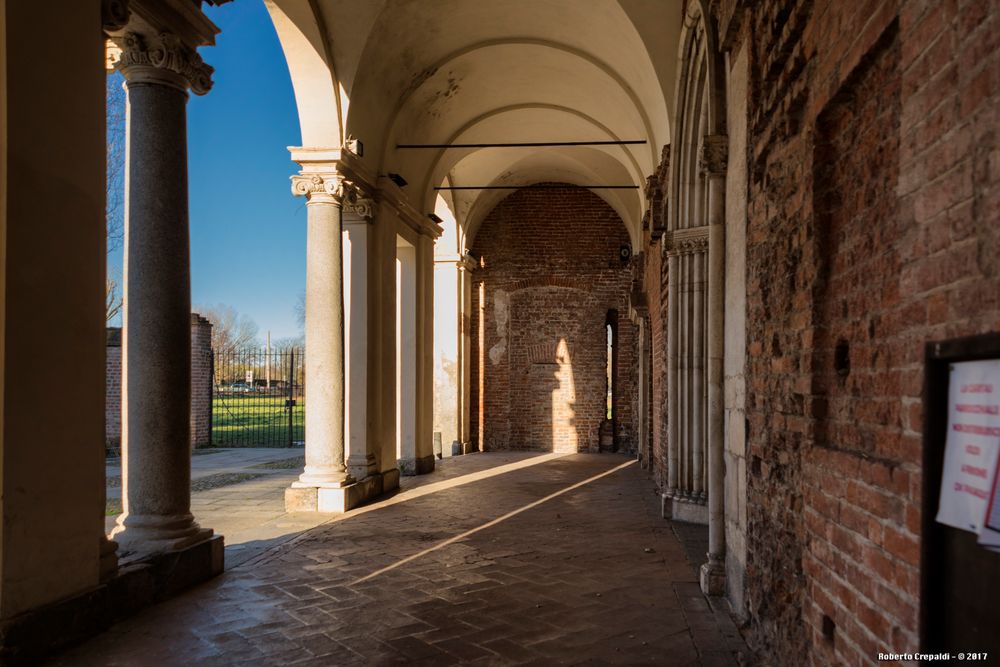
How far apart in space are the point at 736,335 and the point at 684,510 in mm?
3532

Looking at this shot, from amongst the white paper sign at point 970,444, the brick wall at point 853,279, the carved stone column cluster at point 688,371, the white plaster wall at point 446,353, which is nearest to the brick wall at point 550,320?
the white plaster wall at point 446,353

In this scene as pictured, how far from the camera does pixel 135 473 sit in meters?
4.74

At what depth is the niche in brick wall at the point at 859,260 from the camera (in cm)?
207

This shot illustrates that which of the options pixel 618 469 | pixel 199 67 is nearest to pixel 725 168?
pixel 199 67

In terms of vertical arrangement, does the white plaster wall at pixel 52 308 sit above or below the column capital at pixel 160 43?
below

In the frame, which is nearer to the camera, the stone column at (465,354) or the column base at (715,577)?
the column base at (715,577)

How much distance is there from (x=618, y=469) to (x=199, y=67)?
30.5 feet

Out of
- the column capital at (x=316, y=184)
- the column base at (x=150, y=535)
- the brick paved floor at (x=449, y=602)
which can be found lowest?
the brick paved floor at (x=449, y=602)

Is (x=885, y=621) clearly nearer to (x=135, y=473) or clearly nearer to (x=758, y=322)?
(x=758, y=322)

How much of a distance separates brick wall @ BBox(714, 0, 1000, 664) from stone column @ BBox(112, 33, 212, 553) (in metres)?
3.72

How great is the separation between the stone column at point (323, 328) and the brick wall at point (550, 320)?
819cm

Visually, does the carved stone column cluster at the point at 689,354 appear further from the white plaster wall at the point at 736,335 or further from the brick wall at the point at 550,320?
the brick wall at the point at 550,320

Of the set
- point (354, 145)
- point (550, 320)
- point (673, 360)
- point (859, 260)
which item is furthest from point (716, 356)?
point (550, 320)

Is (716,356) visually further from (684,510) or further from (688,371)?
(684,510)
